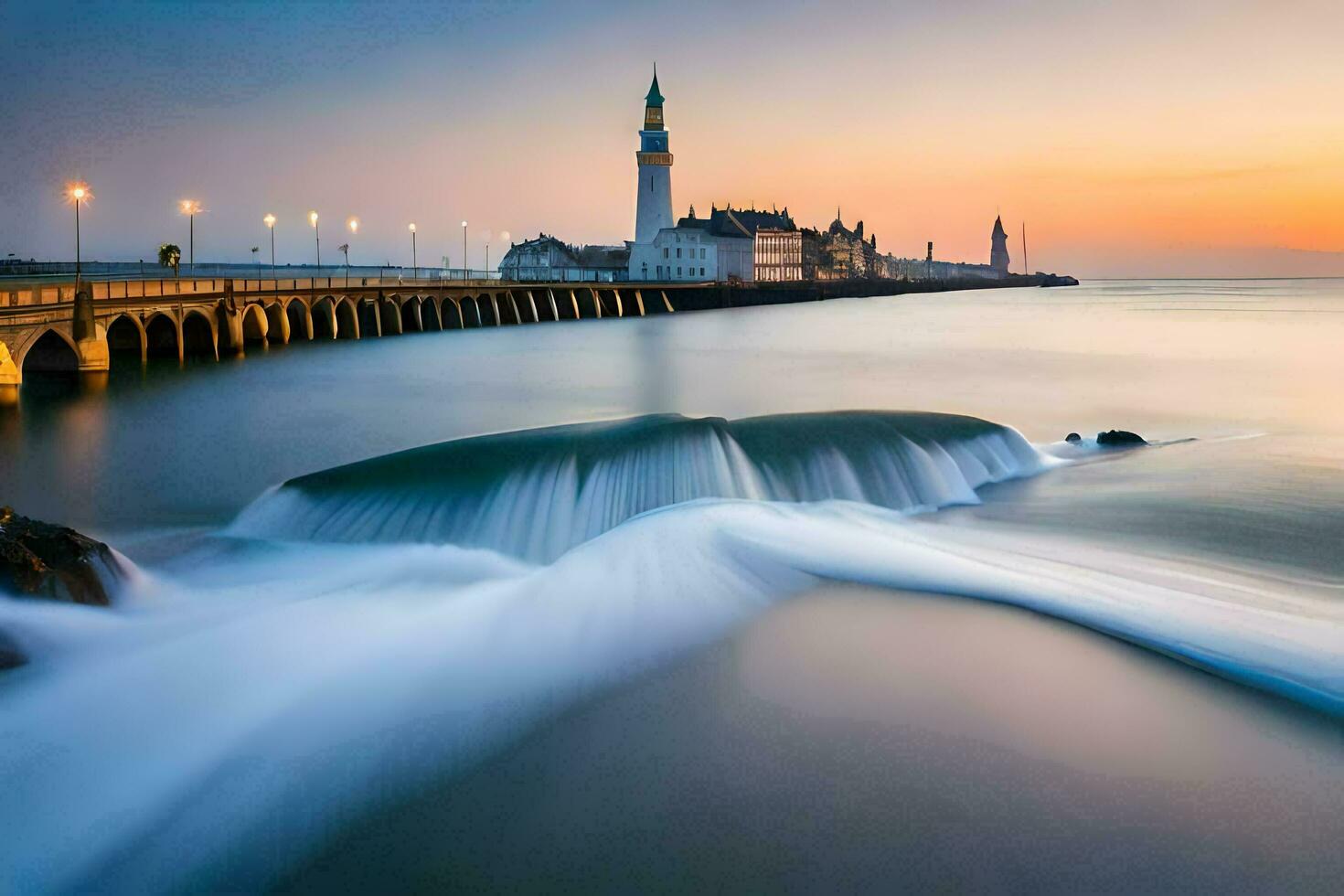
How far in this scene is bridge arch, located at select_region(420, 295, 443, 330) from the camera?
191ft

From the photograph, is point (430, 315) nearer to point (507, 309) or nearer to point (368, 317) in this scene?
point (507, 309)

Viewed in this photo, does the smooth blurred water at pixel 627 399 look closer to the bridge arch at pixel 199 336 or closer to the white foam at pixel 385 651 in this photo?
the bridge arch at pixel 199 336

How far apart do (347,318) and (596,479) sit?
39775 mm

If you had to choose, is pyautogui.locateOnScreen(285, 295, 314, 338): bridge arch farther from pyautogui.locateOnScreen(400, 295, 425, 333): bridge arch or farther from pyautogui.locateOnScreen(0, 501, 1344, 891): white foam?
pyautogui.locateOnScreen(0, 501, 1344, 891): white foam

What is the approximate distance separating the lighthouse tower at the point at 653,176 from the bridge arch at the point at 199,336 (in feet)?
225

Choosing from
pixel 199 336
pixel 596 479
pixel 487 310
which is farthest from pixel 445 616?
pixel 487 310

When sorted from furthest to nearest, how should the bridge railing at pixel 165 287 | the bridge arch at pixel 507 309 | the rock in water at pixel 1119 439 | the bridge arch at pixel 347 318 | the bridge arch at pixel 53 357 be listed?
the bridge arch at pixel 507 309, the bridge arch at pixel 347 318, the bridge arch at pixel 53 357, the bridge railing at pixel 165 287, the rock in water at pixel 1119 439

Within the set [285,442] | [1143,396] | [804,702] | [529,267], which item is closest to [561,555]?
[804,702]

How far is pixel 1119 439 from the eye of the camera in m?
19.7

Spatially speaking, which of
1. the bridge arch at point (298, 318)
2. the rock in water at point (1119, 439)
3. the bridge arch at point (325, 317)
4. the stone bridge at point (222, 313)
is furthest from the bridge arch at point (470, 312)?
the rock in water at point (1119, 439)

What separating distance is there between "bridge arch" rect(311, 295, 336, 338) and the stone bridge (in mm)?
53

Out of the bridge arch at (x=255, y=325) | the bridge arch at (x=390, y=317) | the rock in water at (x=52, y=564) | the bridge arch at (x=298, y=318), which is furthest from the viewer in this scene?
the bridge arch at (x=390, y=317)

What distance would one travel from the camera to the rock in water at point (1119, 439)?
19547mm

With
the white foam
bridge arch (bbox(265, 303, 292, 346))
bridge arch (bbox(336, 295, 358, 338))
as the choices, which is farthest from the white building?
the white foam
